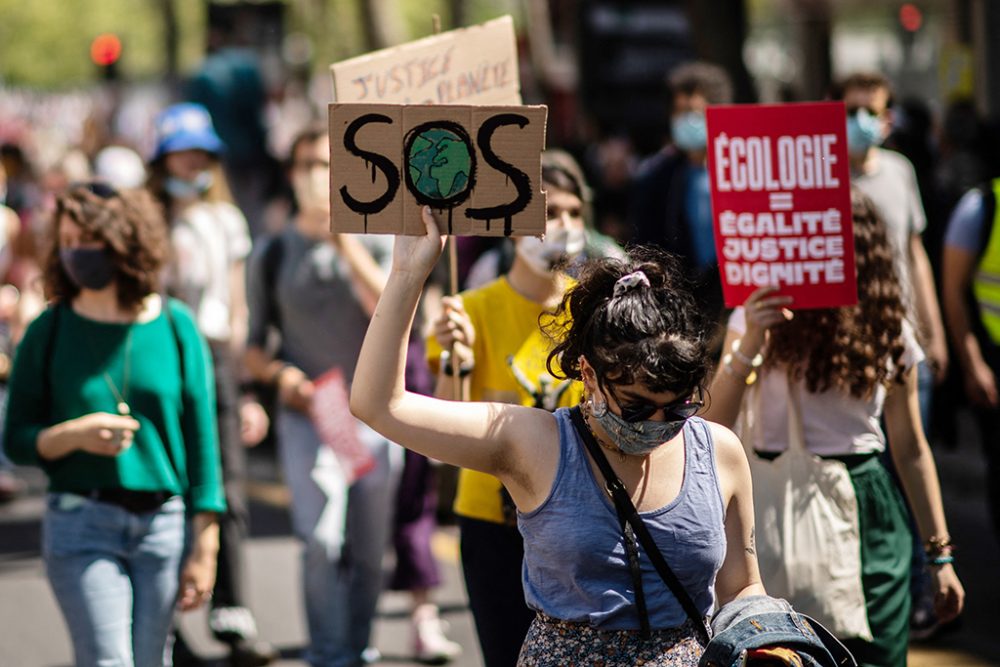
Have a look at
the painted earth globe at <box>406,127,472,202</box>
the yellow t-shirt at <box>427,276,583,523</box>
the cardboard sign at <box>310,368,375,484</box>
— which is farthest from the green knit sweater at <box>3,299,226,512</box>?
the painted earth globe at <box>406,127,472,202</box>

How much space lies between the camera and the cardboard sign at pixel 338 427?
654 centimetres

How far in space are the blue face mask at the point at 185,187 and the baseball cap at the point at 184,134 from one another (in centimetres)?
14

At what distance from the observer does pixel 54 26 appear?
68.1m

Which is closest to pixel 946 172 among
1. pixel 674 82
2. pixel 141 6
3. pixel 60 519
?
pixel 674 82

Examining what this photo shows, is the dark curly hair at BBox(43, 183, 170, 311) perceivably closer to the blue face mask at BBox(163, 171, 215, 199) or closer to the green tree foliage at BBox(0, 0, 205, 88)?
the blue face mask at BBox(163, 171, 215, 199)

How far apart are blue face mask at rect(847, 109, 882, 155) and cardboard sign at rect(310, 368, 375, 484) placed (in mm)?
2381

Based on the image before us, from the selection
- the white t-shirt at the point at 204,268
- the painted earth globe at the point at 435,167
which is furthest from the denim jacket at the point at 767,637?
the white t-shirt at the point at 204,268

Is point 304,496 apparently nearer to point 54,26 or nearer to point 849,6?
point 849,6

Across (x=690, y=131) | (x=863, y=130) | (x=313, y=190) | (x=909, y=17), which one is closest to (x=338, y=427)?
(x=313, y=190)

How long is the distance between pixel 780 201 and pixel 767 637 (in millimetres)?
1598

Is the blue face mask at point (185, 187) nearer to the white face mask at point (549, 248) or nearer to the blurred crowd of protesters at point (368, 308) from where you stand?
the blurred crowd of protesters at point (368, 308)

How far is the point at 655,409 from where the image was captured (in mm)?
3484

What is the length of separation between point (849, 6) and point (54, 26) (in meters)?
49.6

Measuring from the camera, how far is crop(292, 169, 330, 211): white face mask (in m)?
6.79
